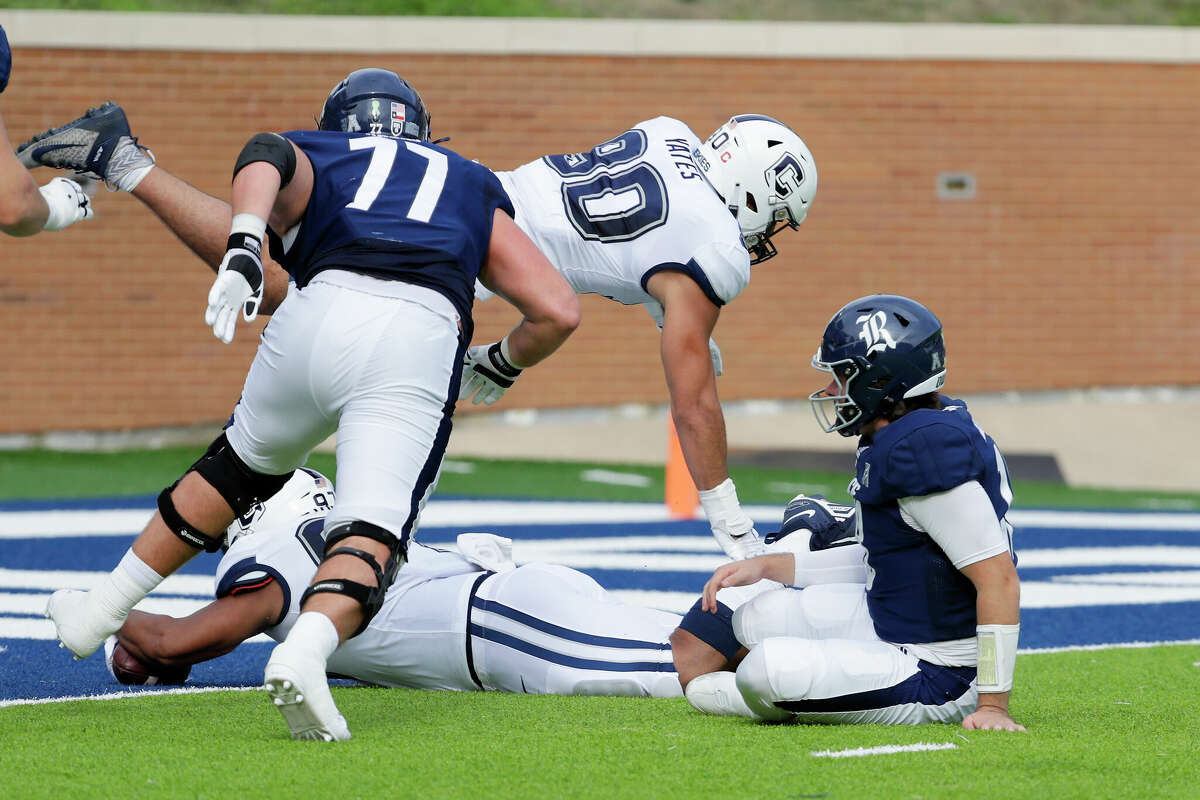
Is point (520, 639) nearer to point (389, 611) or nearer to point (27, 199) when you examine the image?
point (389, 611)

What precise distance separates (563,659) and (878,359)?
46.7 inches

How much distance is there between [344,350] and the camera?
10.9 ft

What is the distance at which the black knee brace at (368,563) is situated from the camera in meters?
3.22

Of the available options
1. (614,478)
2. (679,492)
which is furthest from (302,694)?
(614,478)

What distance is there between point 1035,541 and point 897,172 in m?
6.66

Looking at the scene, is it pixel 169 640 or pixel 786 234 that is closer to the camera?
pixel 169 640

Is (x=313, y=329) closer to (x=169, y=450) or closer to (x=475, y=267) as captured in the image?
(x=475, y=267)

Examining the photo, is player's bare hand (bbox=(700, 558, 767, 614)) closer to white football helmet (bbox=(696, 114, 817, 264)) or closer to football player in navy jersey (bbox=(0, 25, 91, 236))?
white football helmet (bbox=(696, 114, 817, 264))

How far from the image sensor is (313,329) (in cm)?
336

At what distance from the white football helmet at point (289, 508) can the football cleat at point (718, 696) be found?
3.98 feet

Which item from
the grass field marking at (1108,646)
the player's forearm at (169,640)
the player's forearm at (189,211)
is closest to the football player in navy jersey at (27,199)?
the player's forearm at (189,211)

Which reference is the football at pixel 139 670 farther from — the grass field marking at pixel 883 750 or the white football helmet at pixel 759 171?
the white football helmet at pixel 759 171

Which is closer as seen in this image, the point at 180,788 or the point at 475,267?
the point at 180,788

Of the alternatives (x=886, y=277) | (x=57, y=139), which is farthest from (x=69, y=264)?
(x=57, y=139)
